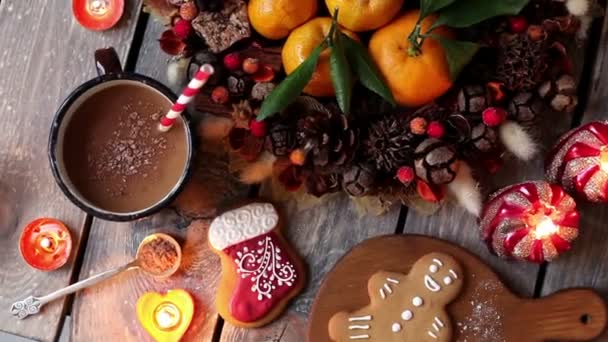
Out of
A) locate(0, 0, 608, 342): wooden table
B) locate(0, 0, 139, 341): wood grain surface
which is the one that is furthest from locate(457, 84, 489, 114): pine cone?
locate(0, 0, 139, 341): wood grain surface

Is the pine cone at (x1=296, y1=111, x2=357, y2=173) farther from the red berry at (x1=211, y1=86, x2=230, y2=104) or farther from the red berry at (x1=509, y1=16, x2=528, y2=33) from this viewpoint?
the red berry at (x1=509, y1=16, x2=528, y2=33)

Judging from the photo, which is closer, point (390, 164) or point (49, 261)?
point (390, 164)

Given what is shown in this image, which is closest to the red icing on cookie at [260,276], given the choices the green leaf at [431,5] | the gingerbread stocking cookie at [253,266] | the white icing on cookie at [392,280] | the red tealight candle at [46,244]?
the gingerbread stocking cookie at [253,266]

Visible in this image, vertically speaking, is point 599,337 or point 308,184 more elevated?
point 308,184

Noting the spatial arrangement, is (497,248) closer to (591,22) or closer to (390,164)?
(390,164)

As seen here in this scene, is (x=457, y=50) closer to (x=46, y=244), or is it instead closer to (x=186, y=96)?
(x=186, y=96)

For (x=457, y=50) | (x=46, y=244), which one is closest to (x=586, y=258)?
(x=457, y=50)

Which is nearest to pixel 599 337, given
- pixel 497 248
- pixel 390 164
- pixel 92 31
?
pixel 497 248
